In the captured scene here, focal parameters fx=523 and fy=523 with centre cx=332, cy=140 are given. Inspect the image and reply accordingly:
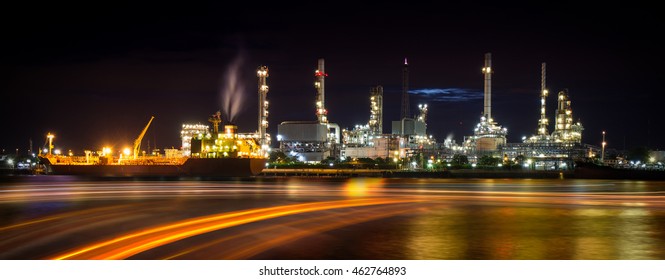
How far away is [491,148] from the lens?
419ft

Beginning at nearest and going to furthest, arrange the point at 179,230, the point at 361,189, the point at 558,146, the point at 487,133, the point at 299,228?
1. the point at 179,230
2. the point at 299,228
3. the point at 361,189
4. the point at 558,146
5. the point at 487,133

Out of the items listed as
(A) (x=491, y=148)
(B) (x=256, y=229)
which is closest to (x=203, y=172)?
(B) (x=256, y=229)

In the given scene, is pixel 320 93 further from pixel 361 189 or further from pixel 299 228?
pixel 299 228

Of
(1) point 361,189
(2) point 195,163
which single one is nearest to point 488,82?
(2) point 195,163

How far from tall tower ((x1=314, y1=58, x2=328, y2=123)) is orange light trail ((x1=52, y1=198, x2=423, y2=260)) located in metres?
114

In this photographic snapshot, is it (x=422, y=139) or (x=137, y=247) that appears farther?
(x=422, y=139)

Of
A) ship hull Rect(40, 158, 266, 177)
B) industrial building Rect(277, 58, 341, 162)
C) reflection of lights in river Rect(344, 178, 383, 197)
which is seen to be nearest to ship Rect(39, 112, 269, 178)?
ship hull Rect(40, 158, 266, 177)

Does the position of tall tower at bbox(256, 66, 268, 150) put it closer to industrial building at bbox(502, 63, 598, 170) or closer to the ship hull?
the ship hull

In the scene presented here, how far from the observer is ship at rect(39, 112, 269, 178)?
236ft

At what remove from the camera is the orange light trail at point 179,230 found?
10717mm

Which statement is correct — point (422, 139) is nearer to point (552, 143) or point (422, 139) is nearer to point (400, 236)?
point (552, 143)

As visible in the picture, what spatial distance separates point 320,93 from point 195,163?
66.9 metres

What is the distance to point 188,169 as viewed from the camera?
72750 mm
